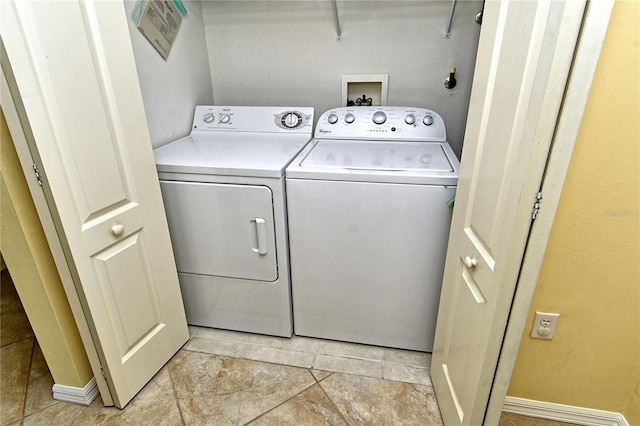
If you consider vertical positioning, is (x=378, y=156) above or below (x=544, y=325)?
above

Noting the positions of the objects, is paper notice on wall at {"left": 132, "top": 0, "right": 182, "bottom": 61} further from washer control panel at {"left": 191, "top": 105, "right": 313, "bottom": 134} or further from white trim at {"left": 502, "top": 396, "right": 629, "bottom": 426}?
white trim at {"left": 502, "top": 396, "right": 629, "bottom": 426}

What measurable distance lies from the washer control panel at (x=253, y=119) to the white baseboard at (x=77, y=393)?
140 cm

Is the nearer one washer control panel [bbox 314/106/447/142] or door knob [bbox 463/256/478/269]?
door knob [bbox 463/256/478/269]

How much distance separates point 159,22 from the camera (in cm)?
179

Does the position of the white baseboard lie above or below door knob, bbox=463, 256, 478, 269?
below

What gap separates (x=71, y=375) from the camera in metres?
1.42

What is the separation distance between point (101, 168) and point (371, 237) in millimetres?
1052

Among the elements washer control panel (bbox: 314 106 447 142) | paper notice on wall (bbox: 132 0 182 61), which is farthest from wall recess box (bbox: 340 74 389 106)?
paper notice on wall (bbox: 132 0 182 61)

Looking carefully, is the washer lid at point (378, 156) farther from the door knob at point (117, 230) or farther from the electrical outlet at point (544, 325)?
the door knob at point (117, 230)

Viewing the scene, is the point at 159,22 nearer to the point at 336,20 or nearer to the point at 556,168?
the point at 336,20

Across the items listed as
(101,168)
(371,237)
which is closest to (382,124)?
(371,237)

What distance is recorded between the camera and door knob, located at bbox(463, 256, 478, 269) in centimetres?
105

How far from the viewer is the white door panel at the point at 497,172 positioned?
745 millimetres

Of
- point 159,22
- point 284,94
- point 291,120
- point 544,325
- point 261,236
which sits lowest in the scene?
point 544,325
